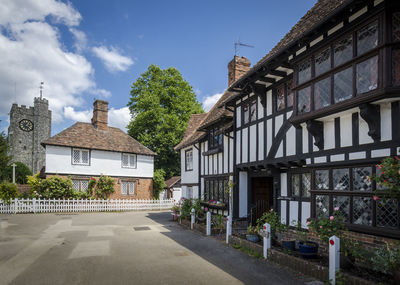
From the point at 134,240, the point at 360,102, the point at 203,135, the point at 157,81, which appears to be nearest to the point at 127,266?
the point at 134,240

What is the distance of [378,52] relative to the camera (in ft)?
18.2

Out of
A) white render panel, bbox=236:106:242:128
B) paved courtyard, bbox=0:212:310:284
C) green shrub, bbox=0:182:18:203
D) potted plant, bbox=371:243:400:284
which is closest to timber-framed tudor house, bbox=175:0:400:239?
white render panel, bbox=236:106:242:128

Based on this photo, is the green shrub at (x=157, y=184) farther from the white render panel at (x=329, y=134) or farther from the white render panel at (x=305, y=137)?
the white render panel at (x=329, y=134)

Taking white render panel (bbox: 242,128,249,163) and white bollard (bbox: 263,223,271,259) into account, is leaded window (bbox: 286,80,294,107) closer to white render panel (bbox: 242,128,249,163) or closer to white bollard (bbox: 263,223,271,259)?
white render panel (bbox: 242,128,249,163)

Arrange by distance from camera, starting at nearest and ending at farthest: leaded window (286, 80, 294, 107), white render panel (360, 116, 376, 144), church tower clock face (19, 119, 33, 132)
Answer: white render panel (360, 116, 376, 144)
leaded window (286, 80, 294, 107)
church tower clock face (19, 119, 33, 132)

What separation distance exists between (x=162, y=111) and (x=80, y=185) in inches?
477

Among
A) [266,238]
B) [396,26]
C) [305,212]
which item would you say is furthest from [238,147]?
[396,26]

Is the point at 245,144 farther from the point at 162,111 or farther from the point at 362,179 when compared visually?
the point at 162,111

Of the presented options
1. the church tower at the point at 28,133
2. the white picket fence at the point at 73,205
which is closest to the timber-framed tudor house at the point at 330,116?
the white picket fence at the point at 73,205

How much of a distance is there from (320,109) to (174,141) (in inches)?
987

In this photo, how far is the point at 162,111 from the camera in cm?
3128

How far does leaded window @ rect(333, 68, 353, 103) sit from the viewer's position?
245 inches

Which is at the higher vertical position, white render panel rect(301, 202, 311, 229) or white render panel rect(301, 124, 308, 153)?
white render panel rect(301, 124, 308, 153)

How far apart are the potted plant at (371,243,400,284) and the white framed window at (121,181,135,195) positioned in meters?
23.8
